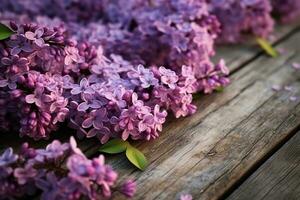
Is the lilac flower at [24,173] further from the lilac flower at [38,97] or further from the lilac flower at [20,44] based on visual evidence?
the lilac flower at [20,44]

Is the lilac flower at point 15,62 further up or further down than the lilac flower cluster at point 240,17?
further up

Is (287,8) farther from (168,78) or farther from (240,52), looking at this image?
Answer: (168,78)

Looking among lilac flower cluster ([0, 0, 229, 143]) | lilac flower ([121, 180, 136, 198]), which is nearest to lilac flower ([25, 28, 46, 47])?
lilac flower cluster ([0, 0, 229, 143])

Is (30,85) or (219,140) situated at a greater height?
(30,85)

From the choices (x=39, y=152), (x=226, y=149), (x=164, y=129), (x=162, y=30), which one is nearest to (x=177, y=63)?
(x=162, y=30)

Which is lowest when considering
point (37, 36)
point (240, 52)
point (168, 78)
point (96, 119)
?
point (240, 52)

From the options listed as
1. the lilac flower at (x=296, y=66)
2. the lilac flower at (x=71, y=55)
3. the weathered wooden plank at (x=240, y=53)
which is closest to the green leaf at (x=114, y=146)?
the lilac flower at (x=71, y=55)

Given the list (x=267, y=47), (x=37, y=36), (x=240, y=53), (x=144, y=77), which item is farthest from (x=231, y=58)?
(x=37, y=36)
